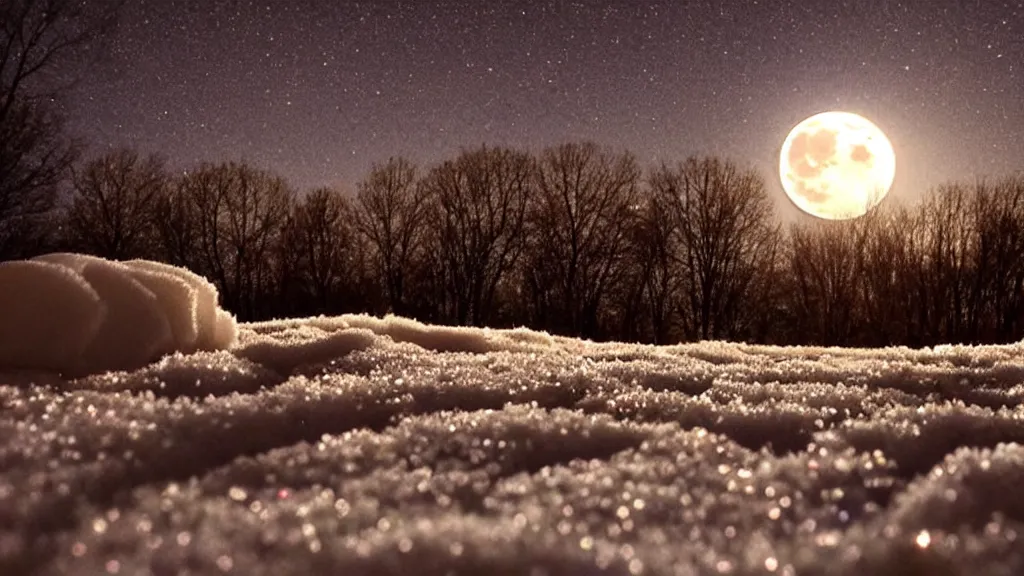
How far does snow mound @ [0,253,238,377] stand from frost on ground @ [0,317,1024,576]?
0.54 feet

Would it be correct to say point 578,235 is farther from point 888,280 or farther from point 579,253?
point 888,280

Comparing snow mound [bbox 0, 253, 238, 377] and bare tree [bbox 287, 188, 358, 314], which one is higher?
bare tree [bbox 287, 188, 358, 314]

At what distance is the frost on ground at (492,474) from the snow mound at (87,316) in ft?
0.54

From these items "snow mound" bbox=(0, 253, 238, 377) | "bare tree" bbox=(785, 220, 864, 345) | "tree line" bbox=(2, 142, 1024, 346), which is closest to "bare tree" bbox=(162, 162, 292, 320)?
"tree line" bbox=(2, 142, 1024, 346)

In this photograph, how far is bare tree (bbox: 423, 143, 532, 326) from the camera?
3381cm

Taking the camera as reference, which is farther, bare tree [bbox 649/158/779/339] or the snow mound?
bare tree [bbox 649/158/779/339]

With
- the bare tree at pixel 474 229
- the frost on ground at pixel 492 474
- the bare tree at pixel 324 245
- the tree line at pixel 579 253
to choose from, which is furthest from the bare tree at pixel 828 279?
the frost on ground at pixel 492 474

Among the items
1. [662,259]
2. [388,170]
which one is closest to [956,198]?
[662,259]

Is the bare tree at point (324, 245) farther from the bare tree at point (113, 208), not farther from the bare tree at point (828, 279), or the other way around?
the bare tree at point (828, 279)

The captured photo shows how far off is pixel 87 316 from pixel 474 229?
32.1 m

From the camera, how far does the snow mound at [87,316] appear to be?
2564 mm

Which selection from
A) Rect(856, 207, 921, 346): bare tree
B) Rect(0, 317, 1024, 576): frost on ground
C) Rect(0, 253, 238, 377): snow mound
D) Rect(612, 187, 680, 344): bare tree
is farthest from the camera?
Rect(612, 187, 680, 344): bare tree

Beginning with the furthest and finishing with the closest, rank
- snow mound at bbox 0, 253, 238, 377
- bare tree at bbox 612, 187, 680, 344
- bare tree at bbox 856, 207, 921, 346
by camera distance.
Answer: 1. bare tree at bbox 612, 187, 680, 344
2. bare tree at bbox 856, 207, 921, 346
3. snow mound at bbox 0, 253, 238, 377

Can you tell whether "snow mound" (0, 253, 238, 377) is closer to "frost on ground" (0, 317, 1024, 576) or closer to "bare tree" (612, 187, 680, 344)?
"frost on ground" (0, 317, 1024, 576)
